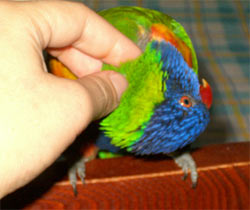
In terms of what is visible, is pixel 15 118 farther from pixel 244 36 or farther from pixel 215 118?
pixel 244 36

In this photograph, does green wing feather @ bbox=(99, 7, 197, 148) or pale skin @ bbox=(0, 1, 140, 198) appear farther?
green wing feather @ bbox=(99, 7, 197, 148)

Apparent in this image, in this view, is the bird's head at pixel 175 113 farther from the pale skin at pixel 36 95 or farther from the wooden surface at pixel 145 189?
the pale skin at pixel 36 95

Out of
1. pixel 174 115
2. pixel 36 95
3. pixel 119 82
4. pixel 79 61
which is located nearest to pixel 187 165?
pixel 174 115

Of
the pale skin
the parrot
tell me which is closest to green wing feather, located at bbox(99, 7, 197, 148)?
the parrot

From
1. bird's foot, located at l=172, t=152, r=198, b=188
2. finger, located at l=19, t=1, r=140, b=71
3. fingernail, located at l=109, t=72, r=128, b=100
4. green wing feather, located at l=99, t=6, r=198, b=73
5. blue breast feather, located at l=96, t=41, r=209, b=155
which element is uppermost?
finger, located at l=19, t=1, r=140, b=71

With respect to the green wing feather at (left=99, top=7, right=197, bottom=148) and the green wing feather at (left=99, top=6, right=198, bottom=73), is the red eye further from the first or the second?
the green wing feather at (left=99, top=6, right=198, bottom=73)

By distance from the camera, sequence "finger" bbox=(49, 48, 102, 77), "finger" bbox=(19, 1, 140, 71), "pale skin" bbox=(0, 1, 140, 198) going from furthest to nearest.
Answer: "finger" bbox=(49, 48, 102, 77)
"finger" bbox=(19, 1, 140, 71)
"pale skin" bbox=(0, 1, 140, 198)
